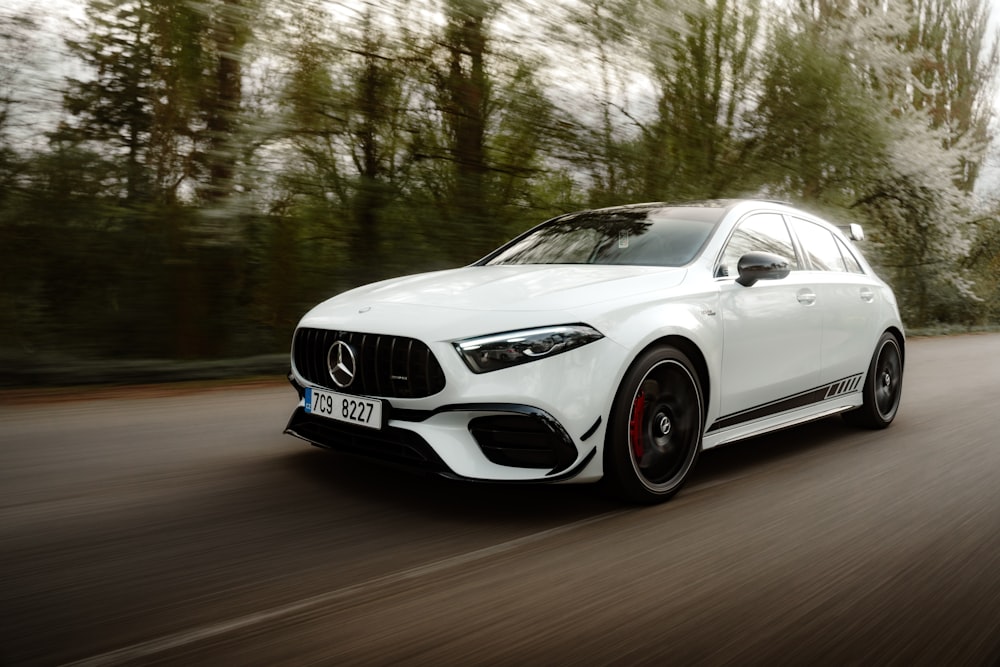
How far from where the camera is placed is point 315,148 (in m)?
9.32

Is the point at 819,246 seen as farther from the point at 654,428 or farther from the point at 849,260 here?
the point at 654,428

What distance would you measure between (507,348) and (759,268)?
1.59 metres

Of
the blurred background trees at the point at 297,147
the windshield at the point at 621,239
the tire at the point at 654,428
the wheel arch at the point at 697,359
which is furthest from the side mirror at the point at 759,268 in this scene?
the blurred background trees at the point at 297,147

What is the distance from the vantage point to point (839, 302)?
5.35 m

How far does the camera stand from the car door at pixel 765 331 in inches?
169

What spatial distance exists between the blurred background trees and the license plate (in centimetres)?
492

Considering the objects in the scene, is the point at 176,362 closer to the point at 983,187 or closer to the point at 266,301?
the point at 266,301

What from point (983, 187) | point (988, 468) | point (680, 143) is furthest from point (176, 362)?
point (983, 187)

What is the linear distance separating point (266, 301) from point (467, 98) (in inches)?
133

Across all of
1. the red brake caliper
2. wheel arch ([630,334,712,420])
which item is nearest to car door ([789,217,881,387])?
wheel arch ([630,334,712,420])

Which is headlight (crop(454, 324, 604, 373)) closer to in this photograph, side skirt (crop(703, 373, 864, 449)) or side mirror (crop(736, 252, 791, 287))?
side skirt (crop(703, 373, 864, 449))

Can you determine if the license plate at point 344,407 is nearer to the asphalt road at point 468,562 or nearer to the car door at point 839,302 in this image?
the asphalt road at point 468,562

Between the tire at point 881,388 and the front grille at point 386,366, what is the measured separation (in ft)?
12.0

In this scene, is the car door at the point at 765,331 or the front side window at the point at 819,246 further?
the front side window at the point at 819,246
